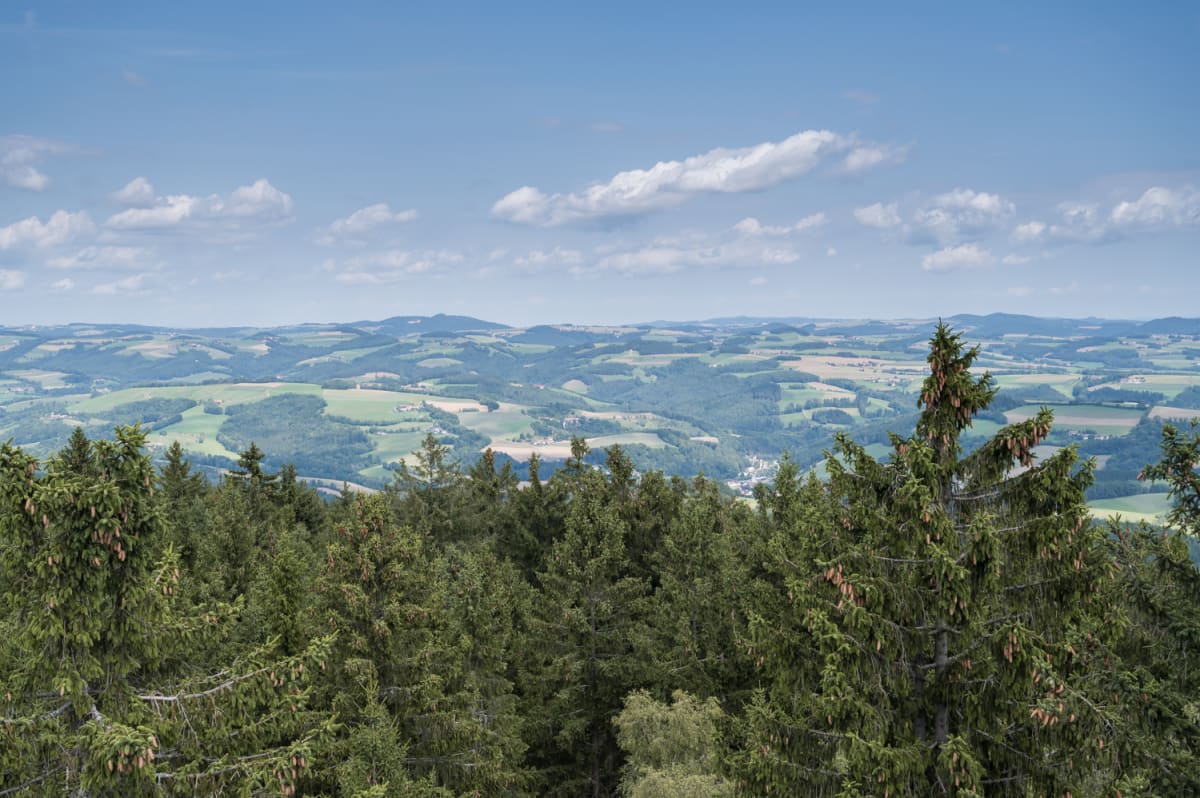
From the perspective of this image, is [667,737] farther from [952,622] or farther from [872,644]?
[952,622]

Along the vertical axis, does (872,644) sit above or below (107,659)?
below

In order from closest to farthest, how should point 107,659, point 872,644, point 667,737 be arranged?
point 107,659
point 872,644
point 667,737

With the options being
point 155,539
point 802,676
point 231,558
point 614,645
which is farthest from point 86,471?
point 231,558

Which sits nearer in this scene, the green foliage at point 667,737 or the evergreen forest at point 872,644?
the evergreen forest at point 872,644

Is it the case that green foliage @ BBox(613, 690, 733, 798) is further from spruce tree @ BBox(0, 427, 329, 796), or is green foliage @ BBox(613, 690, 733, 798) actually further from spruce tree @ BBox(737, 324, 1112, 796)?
spruce tree @ BBox(0, 427, 329, 796)

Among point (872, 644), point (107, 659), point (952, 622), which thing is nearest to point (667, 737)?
point (872, 644)

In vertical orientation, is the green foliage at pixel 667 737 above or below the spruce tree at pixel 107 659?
below

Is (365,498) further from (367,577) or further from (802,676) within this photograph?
(802,676)

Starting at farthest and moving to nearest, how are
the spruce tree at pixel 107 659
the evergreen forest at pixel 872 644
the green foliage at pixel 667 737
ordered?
the green foliage at pixel 667 737, the evergreen forest at pixel 872 644, the spruce tree at pixel 107 659

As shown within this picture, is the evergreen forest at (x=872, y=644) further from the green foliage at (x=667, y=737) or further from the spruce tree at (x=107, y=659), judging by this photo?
the green foliage at (x=667, y=737)

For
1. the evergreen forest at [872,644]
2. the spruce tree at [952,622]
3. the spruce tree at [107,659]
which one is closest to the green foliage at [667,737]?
the evergreen forest at [872,644]

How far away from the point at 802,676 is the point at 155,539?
1043cm

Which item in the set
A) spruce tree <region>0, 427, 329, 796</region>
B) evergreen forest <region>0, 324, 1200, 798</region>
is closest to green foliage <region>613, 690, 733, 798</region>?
evergreen forest <region>0, 324, 1200, 798</region>

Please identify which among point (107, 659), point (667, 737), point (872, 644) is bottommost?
point (667, 737)
